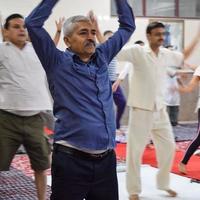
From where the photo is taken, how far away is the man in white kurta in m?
3.77

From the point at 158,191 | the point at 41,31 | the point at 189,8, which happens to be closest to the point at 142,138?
the point at 158,191

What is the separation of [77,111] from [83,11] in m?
6.26

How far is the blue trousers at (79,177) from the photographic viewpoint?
2199mm

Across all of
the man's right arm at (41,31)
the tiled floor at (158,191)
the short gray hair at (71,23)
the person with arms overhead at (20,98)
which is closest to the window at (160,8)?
the tiled floor at (158,191)

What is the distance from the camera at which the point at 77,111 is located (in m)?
2.18

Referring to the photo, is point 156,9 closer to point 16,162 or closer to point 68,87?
point 16,162

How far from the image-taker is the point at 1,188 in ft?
13.6

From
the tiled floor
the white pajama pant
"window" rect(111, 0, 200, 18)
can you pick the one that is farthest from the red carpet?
"window" rect(111, 0, 200, 18)

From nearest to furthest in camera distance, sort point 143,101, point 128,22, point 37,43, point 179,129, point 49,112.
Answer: point 37,43, point 128,22, point 49,112, point 143,101, point 179,129

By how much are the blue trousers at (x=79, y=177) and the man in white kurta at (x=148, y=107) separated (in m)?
1.54

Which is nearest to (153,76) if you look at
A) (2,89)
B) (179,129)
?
(2,89)

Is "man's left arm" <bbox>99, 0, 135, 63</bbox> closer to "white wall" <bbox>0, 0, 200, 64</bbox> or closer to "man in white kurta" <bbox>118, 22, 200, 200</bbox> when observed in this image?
"man in white kurta" <bbox>118, 22, 200, 200</bbox>

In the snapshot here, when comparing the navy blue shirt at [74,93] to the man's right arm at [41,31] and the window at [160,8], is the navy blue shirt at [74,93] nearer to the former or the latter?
the man's right arm at [41,31]

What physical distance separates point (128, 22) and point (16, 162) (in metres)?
3.21
